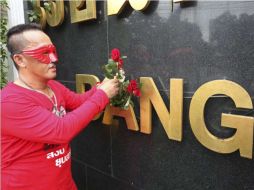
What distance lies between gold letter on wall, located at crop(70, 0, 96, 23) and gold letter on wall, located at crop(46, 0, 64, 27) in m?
0.23

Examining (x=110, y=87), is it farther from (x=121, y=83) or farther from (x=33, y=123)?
(x=33, y=123)

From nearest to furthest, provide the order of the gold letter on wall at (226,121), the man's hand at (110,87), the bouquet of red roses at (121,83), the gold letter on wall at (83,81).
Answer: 1. the gold letter on wall at (226,121)
2. the man's hand at (110,87)
3. the bouquet of red roses at (121,83)
4. the gold letter on wall at (83,81)

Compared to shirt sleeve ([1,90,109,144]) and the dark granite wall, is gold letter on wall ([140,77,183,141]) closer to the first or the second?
the dark granite wall

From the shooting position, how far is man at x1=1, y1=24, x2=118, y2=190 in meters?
2.07

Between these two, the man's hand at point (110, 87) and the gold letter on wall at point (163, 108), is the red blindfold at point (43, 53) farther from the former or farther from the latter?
the gold letter on wall at point (163, 108)

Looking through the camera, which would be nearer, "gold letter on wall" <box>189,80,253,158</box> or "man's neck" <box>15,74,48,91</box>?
"gold letter on wall" <box>189,80,253,158</box>

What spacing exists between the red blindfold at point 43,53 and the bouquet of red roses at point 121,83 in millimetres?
452

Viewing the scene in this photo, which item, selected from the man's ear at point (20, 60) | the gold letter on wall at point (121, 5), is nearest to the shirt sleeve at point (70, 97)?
the man's ear at point (20, 60)

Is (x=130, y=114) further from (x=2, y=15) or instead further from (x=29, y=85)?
(x=2, y=15)

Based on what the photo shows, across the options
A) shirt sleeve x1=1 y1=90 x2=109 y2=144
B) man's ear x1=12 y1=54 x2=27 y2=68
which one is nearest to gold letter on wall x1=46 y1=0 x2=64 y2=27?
man's ear x1=12 y1=54 x2=27 y2=68

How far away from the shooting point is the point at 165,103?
8.50ft

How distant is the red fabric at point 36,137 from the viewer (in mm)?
2062

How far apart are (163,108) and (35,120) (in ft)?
3.44

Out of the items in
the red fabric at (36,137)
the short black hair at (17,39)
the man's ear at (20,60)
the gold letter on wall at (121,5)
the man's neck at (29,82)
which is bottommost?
A: the red fabric at (36,137)
